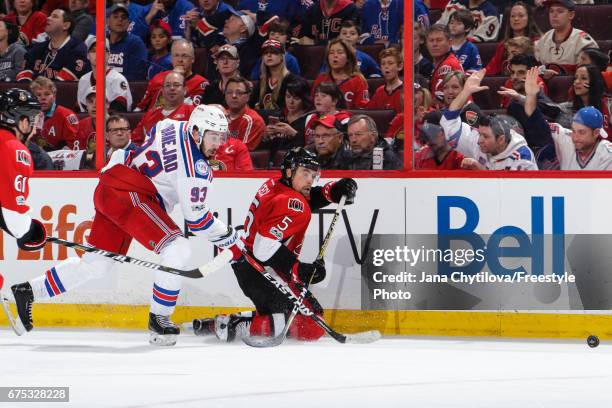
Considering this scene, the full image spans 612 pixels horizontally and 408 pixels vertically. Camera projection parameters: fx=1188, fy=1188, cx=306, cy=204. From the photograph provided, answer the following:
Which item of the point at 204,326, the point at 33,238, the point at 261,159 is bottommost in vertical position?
the point at 204,326

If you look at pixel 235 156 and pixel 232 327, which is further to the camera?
pixel 235 156

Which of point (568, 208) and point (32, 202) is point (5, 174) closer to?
point (32, 202)

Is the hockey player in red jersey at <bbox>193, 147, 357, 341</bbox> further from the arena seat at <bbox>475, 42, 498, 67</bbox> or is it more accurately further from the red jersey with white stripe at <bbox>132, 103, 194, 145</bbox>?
the arena seat at <bbox>475, 42, 498, 67</bbox>

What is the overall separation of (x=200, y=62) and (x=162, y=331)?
5.54 feet

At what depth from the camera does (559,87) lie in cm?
587

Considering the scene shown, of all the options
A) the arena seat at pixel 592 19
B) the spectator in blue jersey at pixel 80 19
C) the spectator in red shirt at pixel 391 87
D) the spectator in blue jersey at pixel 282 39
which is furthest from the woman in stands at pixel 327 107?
the spectator in blue jersey at pixel 80 19

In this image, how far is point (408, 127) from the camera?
585cm

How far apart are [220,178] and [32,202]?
995 millimetres

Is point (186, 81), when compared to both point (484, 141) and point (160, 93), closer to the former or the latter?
point (160, 93)

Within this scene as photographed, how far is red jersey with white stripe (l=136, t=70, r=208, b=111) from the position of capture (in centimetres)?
634

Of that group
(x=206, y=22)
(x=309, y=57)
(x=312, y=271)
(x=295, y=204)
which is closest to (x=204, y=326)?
(x=312, y=271)

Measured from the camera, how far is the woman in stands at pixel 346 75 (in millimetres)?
6047

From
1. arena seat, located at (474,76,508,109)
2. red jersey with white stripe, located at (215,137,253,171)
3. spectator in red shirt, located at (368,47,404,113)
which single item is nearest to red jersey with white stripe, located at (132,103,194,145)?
red jersey with white stripe, located at (215,137,253,171)

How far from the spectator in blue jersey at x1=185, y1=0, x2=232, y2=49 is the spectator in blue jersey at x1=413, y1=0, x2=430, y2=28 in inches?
49.4
